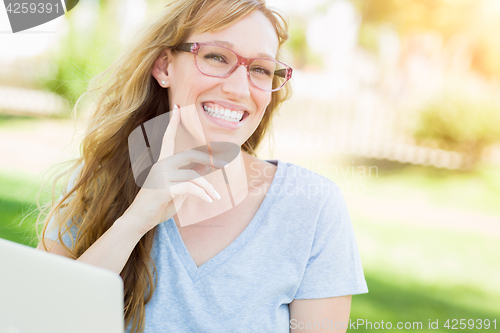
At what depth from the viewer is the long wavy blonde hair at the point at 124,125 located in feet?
4.84

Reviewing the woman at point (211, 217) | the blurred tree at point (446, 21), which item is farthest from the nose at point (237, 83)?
the blurred tree at point (446, 21)

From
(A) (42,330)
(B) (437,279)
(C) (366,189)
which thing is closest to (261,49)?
(A) (42,330)

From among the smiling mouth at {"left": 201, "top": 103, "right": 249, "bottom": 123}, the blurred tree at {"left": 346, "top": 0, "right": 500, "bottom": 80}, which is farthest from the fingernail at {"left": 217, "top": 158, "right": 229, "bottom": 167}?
the blurred tree at {"left": 346, "top": 0, "right": 500, "bottom": 80}

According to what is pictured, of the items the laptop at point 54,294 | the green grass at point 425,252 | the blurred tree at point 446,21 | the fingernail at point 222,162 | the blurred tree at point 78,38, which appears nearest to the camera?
the laptop at point 54,294

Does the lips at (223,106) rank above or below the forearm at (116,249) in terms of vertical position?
above

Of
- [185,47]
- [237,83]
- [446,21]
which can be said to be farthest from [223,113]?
[446,21]

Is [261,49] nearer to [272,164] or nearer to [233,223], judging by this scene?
[272,164]

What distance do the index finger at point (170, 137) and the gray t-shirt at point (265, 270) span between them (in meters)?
0.24

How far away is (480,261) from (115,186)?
4389 millimetres

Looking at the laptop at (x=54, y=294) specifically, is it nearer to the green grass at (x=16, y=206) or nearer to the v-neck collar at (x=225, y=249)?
the v-neck collar at (x=225, y=249)

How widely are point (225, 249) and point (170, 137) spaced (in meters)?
0.41

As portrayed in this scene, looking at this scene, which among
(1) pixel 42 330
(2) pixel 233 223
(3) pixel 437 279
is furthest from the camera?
(3) pixel 437 279

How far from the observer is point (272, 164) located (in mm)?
1738

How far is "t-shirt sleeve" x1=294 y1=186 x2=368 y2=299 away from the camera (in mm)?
1451
